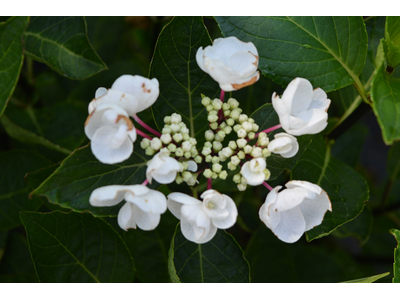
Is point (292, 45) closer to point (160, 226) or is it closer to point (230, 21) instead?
point (230, 21)

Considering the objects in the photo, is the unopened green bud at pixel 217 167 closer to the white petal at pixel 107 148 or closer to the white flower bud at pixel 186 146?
the white flower bud at pixel 186 146

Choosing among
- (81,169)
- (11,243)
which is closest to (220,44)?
(81,169)

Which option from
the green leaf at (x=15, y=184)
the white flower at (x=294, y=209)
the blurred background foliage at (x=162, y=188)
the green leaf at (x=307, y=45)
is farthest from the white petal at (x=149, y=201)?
the green leaf at (x=15, y=184)

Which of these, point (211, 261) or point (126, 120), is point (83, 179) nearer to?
point (126, 120)

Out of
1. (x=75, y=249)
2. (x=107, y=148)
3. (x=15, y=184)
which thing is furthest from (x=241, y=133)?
(x=15, y=184)

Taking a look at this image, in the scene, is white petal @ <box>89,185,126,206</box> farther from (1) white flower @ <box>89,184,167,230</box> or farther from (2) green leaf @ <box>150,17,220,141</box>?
(2) green leaf @ <box>150,17,220,141</box>

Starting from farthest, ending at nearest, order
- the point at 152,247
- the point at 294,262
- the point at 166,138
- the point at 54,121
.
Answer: the point at 294,262 < the point at 54,121 < the point at 152,247 < the point at 166,138

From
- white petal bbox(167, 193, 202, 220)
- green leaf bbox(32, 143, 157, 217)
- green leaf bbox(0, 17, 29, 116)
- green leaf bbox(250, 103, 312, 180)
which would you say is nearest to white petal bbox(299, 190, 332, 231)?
green leaf bbox(250, 103, 312, 180)
